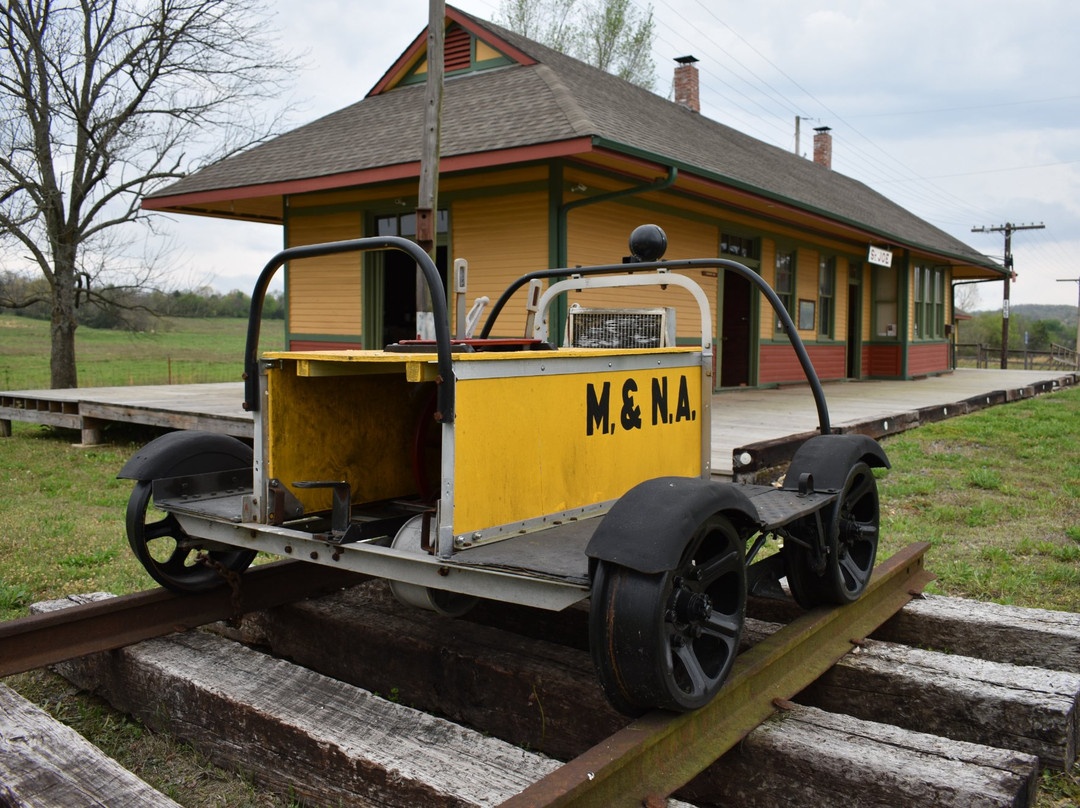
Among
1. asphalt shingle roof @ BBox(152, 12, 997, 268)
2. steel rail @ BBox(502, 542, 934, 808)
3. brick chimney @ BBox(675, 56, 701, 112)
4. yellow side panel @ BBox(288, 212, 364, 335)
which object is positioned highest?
brick chimney @ BBox(675, 56, 701, 112)

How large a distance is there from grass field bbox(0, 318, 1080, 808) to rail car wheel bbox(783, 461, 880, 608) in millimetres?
899

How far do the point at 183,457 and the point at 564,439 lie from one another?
1.53 meters

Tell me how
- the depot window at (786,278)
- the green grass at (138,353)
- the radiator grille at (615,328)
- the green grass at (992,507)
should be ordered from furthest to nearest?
the green grass at (138,353), the depot window at (786,278), the green grass at (992,507), the radiator grille at (615,328)

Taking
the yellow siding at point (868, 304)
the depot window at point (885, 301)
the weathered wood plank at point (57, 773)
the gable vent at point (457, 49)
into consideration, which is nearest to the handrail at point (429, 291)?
the weathered wood plank at point (57, 773)

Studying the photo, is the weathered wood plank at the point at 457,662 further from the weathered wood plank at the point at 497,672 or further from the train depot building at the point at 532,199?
the train depot building at the point at 532,199

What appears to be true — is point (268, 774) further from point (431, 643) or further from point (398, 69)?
point (398, 69)

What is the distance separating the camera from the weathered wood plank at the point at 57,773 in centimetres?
219

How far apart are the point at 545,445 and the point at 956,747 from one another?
1.47 meters

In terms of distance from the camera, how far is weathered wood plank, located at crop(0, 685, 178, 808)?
2186mm

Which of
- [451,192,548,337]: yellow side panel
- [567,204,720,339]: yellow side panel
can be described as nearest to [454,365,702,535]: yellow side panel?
[567,204,720,339]: yellow side panel

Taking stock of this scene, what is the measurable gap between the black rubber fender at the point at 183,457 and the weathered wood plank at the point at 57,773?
3.32 ft

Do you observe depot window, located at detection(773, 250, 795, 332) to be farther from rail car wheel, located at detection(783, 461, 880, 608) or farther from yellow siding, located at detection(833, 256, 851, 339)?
rail car wheel, located at detection(783, 461, 880, 608)

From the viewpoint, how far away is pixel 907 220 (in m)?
25.5

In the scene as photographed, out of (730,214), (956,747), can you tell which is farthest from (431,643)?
(730,214)
